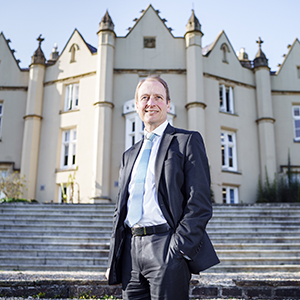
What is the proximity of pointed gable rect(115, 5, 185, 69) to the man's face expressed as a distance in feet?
49.0

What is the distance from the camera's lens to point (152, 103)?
2346 mm

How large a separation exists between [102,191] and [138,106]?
12696 mm

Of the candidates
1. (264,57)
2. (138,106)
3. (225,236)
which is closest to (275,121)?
(264,57)

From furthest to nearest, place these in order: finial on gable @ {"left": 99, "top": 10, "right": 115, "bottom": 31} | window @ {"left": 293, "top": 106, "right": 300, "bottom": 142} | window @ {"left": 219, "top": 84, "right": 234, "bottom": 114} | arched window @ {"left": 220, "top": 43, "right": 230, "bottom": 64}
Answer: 1. window @ {"left": 293, "top": 106, "right": 300, "bottom": 142}
2. arched window @ {"left": 220, "top": 43, "right": 230, "bottom": 64}
3. window @ {"left": 219, "top": 84, "right": 234, "bottom": 114}
4. finial on gable @ {"left": 99, "top": 10, "right": 115, "bottom": 31}

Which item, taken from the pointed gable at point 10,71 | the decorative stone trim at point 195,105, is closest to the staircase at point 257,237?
the decorative stone trim at point 195,105

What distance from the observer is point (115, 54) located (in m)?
17.0

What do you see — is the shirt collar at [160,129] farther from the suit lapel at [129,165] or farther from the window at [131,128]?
the window at [131,128]

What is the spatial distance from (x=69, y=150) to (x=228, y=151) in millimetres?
7917

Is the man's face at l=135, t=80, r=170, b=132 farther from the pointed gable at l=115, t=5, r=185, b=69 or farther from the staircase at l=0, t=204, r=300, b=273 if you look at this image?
the pointed gable at l=115, t=5, r=185, b=69

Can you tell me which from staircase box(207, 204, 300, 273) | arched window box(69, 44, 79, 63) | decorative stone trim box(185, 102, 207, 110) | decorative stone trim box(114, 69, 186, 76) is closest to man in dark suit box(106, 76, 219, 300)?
staircase box(207, 204, 300, 273)

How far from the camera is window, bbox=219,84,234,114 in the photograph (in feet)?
57.6

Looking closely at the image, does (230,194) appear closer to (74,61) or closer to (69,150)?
(69,150)

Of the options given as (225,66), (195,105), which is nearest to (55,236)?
(195,105)

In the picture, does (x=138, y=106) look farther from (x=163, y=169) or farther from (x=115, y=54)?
(x=115, y=54)
